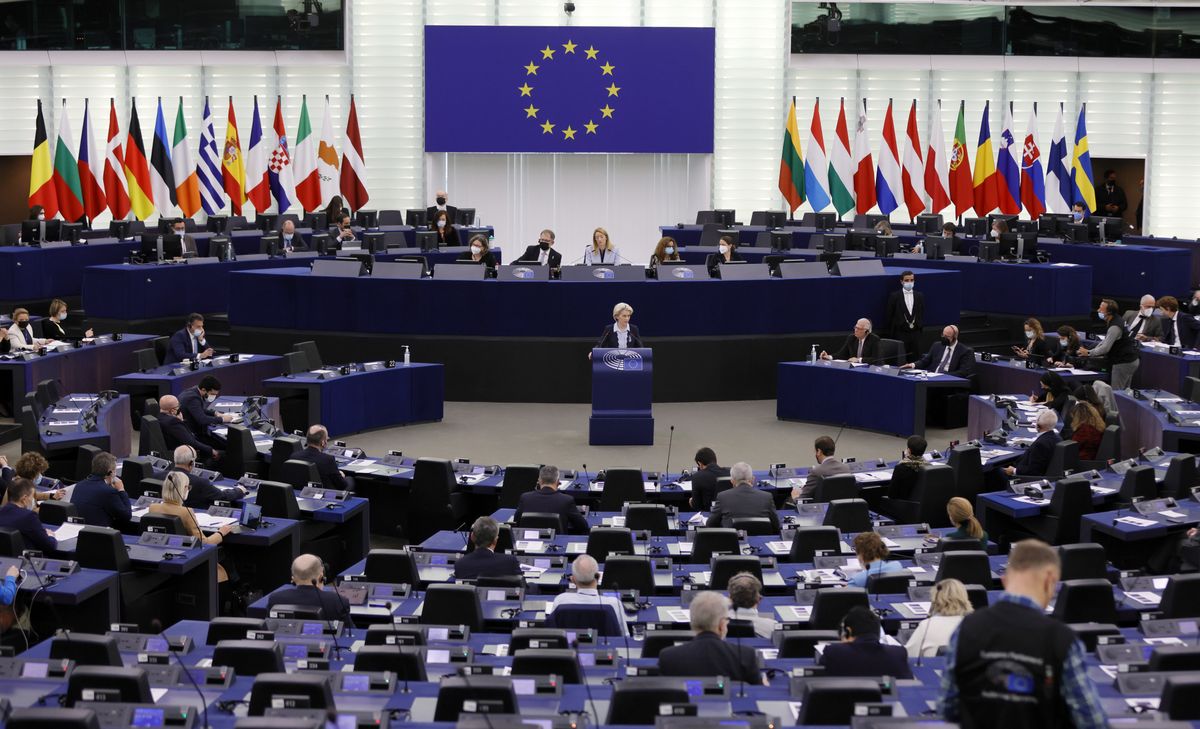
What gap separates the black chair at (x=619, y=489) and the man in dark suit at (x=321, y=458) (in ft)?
8.14

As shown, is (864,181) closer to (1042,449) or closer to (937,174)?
(937,174)

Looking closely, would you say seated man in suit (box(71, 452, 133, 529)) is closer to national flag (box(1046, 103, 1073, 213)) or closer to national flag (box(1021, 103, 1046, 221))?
national flag (box(1021, 103, 1046, 221))

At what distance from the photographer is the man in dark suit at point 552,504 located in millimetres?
12328

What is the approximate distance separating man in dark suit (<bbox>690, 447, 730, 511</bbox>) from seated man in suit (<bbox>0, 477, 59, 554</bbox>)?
562 cm

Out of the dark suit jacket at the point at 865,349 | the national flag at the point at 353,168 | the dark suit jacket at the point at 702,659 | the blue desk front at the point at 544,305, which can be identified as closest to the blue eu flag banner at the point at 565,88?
the national flag at the point at 353,168

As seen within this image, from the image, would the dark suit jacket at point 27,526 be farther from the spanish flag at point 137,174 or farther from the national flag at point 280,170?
the national flag at point 280,170

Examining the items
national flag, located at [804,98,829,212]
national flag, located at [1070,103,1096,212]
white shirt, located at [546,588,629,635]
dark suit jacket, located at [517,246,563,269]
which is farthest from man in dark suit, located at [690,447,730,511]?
national flag, located at [1070,103,1096,212]

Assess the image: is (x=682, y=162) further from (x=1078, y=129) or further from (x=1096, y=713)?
(x=1096, y=713)

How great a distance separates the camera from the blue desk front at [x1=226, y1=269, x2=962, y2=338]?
21.0 meters

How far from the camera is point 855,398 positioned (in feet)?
63.9

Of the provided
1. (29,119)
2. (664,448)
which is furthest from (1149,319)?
(29,119)

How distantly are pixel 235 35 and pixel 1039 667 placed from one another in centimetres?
3065

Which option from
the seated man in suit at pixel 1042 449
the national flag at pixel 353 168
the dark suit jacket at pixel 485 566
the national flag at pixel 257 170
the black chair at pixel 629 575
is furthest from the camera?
the national flag at pixel 353 168

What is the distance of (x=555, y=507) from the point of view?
1232 cm
